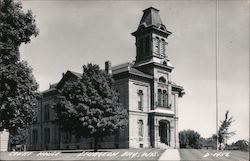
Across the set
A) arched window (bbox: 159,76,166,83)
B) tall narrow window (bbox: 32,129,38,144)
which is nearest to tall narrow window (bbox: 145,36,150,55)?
arched window (bbox: 159,76,166,83)

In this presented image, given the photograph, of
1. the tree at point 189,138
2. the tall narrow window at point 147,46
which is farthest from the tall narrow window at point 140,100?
the tree at point 189,138

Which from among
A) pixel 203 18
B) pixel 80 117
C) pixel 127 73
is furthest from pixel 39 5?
pixel 127 73

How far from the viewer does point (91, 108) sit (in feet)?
92.5

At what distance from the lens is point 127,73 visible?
37281 mm

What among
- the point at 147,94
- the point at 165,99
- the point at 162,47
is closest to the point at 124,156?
the point at 147,94

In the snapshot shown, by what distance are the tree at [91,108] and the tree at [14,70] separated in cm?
522

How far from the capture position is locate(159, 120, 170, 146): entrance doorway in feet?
131

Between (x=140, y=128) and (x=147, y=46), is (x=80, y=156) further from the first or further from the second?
(x=147, y=46)

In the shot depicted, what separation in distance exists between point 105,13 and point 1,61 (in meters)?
7.79

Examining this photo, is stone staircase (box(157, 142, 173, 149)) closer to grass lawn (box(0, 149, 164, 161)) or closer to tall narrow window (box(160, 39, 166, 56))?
tall narrow window (box(160, 39, 166, 56))

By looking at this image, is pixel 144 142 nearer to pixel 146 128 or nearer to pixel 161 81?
pixel 146 128

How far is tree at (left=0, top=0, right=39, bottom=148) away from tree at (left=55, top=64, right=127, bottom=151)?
5221 mm

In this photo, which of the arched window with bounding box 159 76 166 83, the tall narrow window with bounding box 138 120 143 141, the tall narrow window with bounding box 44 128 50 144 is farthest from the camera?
the tall narrow window with bounding box 44 128 50 144

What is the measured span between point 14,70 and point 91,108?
26.9ft
